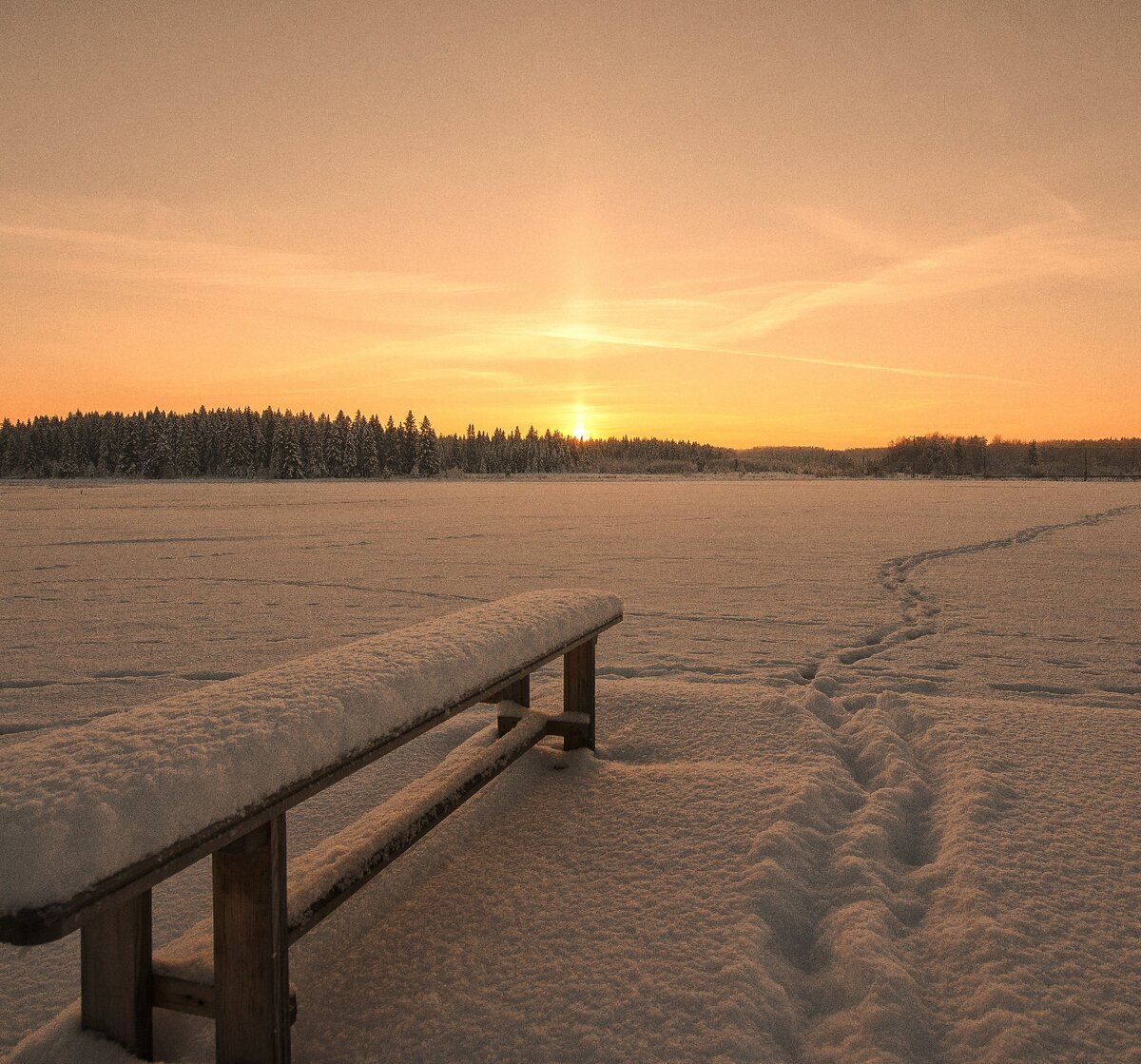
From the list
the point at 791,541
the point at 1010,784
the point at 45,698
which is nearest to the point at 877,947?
the point at 1010,784

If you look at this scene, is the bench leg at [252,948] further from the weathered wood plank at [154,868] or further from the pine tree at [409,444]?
the pine tree at [409,444]

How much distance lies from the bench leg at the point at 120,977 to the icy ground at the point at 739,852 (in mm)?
72

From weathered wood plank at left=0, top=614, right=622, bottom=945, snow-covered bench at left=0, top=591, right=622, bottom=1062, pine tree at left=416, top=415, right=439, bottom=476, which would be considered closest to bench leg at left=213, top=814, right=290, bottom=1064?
snow-covered bench at left=0, top=591, right=622, bottom=1062

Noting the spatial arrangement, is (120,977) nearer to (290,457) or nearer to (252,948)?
(252,948)

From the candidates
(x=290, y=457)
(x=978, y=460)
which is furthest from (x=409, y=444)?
(x=978, y=460)

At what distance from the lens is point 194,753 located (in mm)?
1331

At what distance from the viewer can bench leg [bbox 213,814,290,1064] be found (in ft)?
4.89

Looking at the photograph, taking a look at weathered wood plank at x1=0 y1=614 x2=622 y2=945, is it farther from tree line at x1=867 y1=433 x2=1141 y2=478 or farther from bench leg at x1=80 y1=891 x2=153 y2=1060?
tree line at x1=867 y1=433 x2=1141 y2=478

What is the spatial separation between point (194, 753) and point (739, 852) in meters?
1.85

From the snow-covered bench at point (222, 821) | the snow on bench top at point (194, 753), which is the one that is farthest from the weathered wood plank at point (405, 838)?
the snow on bench top at point (194, 753)

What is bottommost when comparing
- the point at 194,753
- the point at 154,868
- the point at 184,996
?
the point at 184,996

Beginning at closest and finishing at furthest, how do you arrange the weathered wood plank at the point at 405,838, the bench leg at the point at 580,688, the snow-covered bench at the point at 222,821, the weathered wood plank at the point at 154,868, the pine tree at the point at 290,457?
the weathered wood plank at the point at 154,868, the snow-covered bench at the point at 222,821, the weathered wood plank at the point at 405,838, the bench leg at the point at 580,688, the pine tree at the point at 290,457

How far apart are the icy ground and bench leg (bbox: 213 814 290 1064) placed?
23cm

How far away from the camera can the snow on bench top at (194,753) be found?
108 cm
